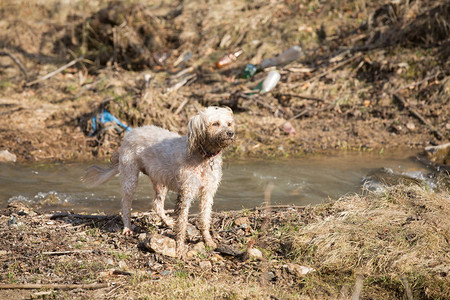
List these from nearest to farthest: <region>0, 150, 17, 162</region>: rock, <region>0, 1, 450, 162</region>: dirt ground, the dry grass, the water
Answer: the dry grass
the water
<region>0, 150, 17, 162</region>: rock
<region>0, 1, 450, 162</region>: dirt ground

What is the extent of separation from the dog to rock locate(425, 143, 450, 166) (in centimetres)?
574

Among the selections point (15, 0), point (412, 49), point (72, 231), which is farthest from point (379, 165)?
point (15, 0)

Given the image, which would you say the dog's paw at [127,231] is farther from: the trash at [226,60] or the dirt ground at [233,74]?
the trash at [226,60]

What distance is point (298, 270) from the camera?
4.45 metres

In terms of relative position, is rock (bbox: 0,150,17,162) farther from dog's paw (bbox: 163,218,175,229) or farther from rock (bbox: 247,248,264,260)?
rock (bbox: 247,248,264,260)

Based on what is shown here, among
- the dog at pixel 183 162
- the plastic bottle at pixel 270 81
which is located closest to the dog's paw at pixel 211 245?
the dog at pixel 183 162

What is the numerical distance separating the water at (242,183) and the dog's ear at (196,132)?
2.29 m

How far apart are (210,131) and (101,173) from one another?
224 centimetres

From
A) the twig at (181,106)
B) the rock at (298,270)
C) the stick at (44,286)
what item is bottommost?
the rock at (298,270)

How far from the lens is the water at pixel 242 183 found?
7.35 meters

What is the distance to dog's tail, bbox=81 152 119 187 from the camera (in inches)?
246

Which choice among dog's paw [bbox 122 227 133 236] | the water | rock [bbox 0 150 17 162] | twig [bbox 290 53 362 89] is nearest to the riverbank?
dog's paw [bbox 122 227 133 236]

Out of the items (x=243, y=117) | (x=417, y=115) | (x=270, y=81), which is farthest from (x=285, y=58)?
(x=417, y=115)

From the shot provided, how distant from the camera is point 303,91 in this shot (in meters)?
12.3
